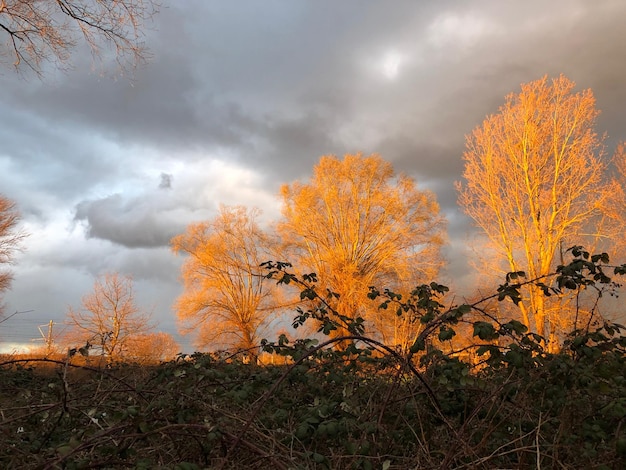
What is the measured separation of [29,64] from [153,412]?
9.33m

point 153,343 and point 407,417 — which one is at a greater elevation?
point 153,343

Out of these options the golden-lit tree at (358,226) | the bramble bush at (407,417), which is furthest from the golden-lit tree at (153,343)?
the bramble bush at (407,417)

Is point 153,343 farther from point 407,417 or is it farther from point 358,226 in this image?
point 407,417

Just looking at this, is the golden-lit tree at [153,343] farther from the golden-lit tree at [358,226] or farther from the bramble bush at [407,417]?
the bramble bush at [407,417]

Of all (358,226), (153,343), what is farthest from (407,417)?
(153,343)

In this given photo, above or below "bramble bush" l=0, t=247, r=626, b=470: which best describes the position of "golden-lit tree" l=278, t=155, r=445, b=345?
above

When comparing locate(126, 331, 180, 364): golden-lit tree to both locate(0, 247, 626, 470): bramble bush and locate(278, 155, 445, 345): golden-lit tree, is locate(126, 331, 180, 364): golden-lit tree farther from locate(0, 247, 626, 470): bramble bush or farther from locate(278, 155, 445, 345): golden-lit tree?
locate(0, 247, 626, 470): bramble bush

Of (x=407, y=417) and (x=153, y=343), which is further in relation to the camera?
(x=153, y=343)

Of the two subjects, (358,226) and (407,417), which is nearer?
(407,417)

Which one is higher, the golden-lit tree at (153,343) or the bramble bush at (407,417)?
the golden-lit tree at (153,343)

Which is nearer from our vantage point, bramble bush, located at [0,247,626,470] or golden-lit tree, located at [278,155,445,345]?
bramble bush, located at [0,247,626,470]

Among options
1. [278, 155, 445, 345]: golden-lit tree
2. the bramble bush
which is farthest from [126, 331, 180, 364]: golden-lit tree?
the bramble bush

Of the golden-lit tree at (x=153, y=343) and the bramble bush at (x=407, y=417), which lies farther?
the golden-lit tree at (x=153, y=343)

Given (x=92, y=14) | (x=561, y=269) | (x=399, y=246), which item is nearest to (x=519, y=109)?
(x=399, y=246)
